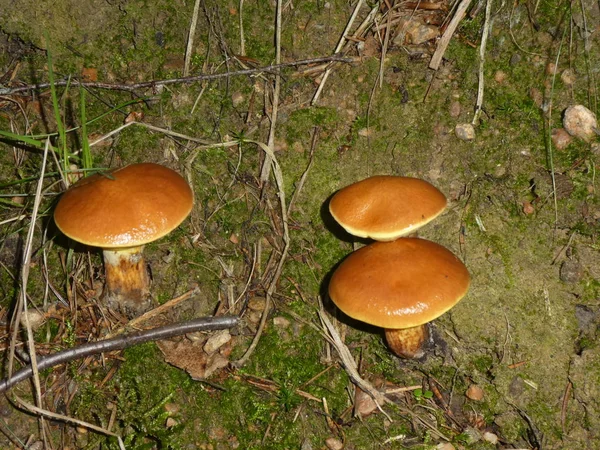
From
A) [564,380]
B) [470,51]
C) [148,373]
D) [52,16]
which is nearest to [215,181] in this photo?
[148,373]

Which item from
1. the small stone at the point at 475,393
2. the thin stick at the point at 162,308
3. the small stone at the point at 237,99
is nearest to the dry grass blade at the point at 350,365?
the small stone at the point at 475,393

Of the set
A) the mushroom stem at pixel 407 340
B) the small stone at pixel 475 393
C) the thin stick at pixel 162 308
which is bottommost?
the small stone at pixel 475 393

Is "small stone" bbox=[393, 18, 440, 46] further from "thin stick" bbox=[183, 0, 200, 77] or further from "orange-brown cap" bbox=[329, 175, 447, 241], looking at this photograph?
"thin stick" bbox=[183, 0, 200, 77]

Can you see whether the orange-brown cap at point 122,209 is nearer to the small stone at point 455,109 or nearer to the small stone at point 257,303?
the small stone at point 257,303

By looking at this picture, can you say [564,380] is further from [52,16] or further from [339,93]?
[52,16]

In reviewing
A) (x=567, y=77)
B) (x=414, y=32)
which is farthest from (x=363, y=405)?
(x=414, y=32)

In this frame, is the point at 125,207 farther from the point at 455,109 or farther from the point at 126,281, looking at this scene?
the point at 455,109
